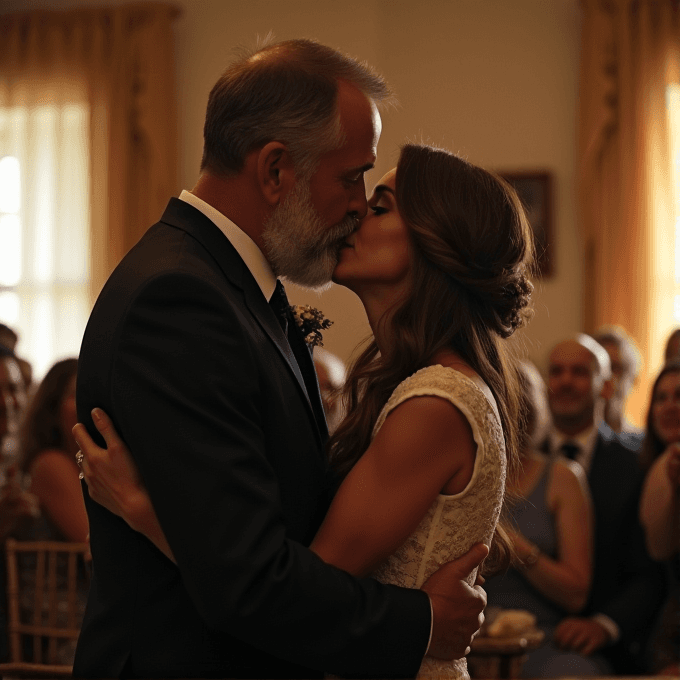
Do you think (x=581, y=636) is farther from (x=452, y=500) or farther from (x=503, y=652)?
(x=452, y=500)

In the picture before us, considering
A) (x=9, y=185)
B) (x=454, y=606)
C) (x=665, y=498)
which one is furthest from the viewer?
(x=9, y=185)

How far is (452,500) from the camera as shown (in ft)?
5.22

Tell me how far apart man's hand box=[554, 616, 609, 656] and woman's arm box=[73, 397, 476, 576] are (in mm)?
1879

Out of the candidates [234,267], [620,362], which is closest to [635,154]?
[620,362]

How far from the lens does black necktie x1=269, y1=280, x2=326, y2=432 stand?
1771 millimetres

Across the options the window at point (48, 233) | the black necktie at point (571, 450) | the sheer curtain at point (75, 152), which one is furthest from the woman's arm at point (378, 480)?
the window at point (48, 233)

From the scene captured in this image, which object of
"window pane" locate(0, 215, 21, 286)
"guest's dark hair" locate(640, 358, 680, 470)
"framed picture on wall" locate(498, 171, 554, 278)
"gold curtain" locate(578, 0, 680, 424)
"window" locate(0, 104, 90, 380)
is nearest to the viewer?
"guest's dark hair" locate(640, 358, 680, 470)

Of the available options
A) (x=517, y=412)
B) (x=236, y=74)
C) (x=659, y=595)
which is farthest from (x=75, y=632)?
(x=659, y=595)

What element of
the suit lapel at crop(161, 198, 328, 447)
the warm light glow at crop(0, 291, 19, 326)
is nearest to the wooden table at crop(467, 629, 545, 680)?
the suit lapel at crop(161, 198, 328, 447)

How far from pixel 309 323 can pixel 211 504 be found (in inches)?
26.9

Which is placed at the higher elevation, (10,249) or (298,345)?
(298,345)

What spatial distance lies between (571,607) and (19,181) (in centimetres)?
572

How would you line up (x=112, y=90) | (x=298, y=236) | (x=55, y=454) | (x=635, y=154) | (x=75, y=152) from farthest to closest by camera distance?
(x=75, y=152) → (x=112, y=90) → (x=635, y=154) → (x=55, y=454) → (x=298, y=236)

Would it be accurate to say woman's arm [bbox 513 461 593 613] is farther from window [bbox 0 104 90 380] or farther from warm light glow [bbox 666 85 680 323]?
window [bbox 0 104 90 380]
